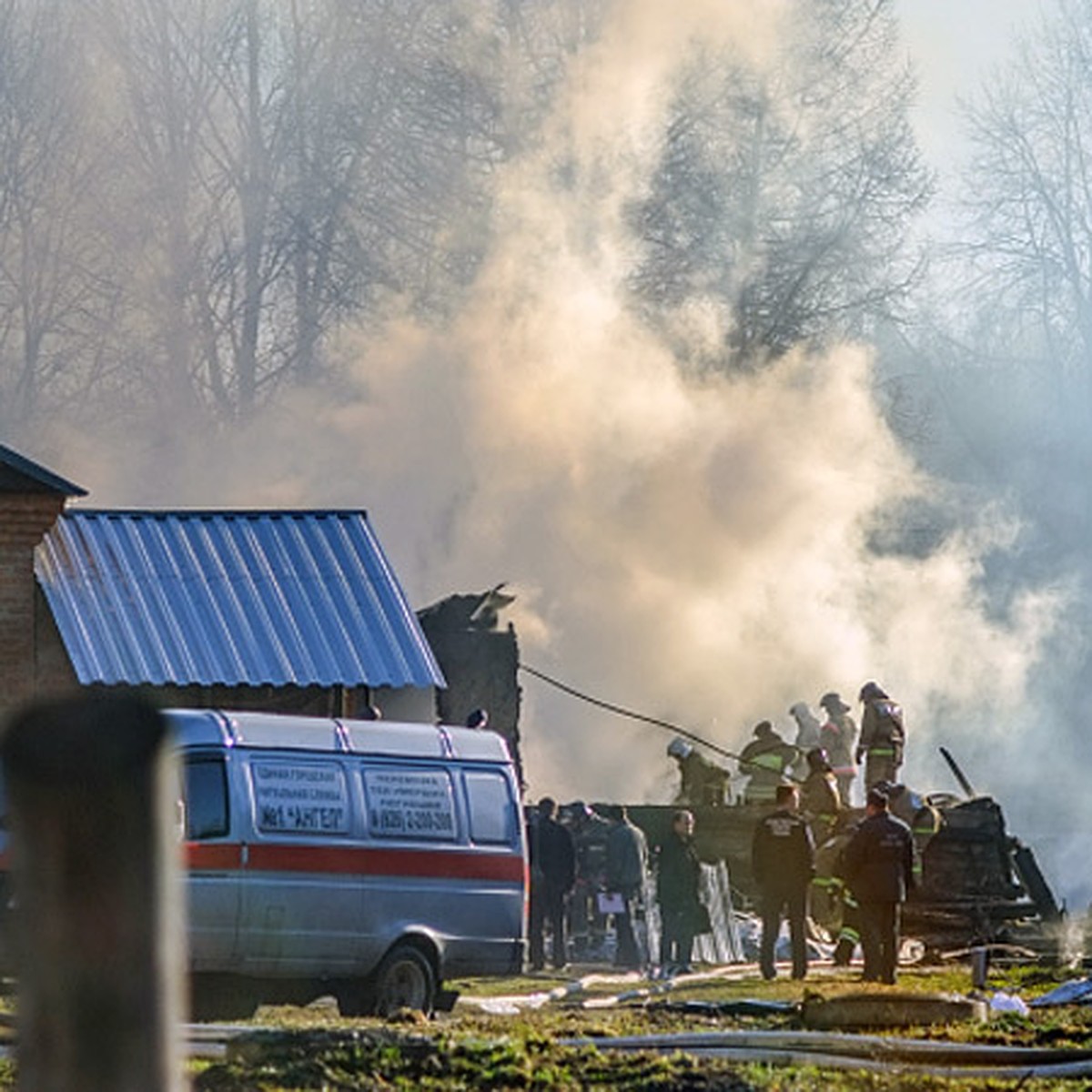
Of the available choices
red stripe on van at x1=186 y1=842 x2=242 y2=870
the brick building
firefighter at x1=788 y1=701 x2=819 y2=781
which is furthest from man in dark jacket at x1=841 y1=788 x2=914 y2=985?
firefighter at x1=788 y1=701 x2=819 y2=781

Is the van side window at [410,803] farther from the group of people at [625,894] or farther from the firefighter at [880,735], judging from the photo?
the firefighter at [880,735]

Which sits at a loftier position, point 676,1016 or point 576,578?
point 576,578

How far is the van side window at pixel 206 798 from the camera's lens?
1753 cm

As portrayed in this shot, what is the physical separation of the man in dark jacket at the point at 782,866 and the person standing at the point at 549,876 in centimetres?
290

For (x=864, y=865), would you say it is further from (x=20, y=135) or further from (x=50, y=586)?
(x=20, y=135)

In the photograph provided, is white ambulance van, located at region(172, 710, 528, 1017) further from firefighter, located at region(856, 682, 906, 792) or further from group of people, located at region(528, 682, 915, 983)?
firefighter, located at region(856, 682, 906, 792)

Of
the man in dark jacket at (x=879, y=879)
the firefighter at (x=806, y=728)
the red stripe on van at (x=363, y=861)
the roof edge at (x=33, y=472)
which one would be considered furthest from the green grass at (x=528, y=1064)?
the firefighter at (x=806, y=728)

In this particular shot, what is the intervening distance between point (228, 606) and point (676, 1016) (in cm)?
931

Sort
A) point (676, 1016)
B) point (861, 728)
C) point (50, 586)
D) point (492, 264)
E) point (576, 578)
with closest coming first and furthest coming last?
1. point (676, 1016)
2. point (50, 586)
3. point (861, 728)
4. point (576, 578)
5. point (492, 264)

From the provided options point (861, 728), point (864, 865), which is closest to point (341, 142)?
point (861, 728)

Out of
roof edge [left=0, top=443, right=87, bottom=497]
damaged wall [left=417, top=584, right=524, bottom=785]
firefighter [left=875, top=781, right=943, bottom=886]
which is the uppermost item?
roof edge [left=0, top=443, right=87, bottom=497]

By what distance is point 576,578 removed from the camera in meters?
42.3

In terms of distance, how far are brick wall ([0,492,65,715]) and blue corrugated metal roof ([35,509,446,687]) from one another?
279 millimetres

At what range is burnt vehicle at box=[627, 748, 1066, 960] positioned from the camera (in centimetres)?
2786
